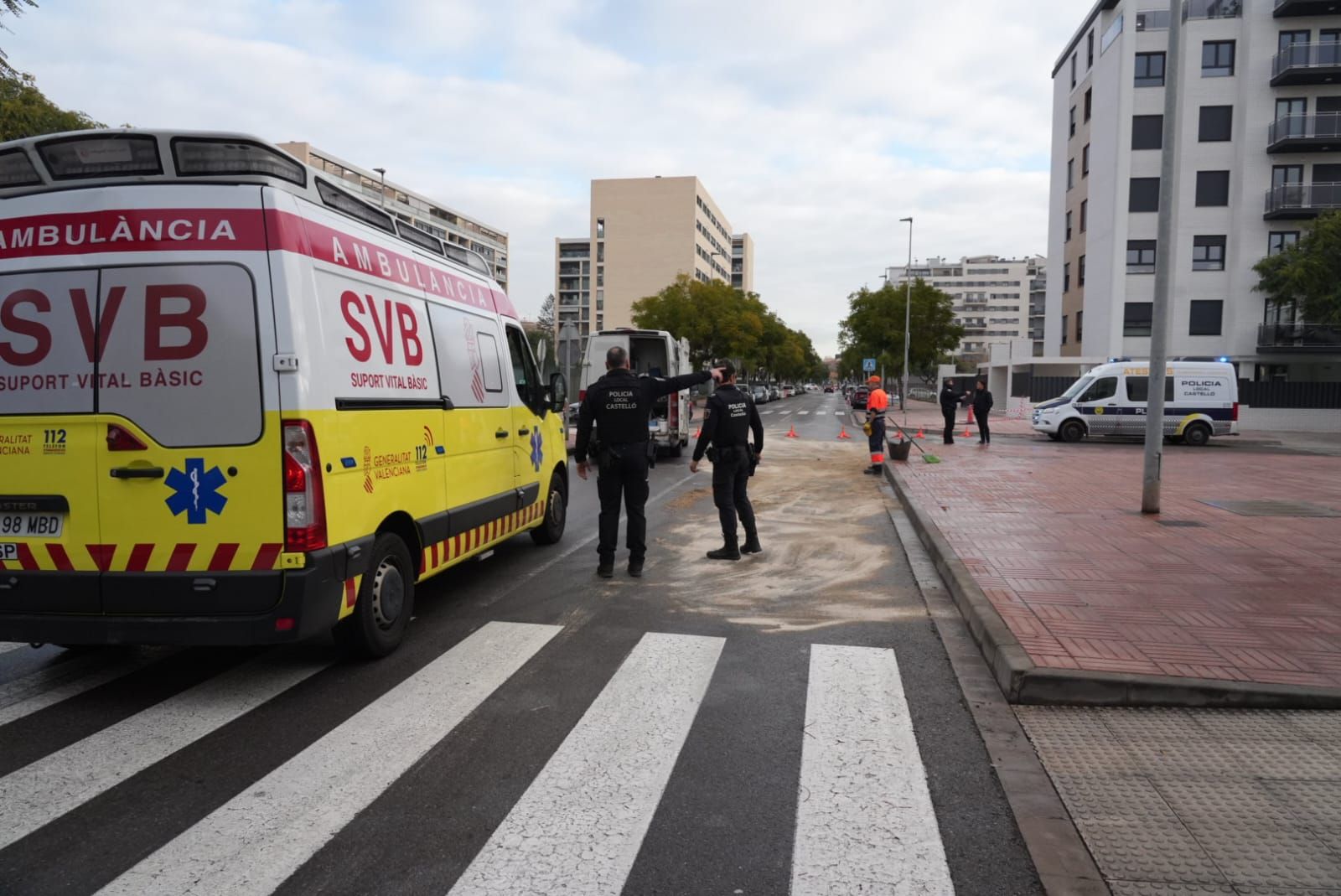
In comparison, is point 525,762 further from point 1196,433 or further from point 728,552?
point 1196,433

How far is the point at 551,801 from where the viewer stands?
11.5 feet

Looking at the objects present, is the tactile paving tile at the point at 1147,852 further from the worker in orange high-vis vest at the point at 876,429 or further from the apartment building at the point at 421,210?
the apartment building at the point at 421,210

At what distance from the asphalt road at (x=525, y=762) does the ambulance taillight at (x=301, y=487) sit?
878 millimetres

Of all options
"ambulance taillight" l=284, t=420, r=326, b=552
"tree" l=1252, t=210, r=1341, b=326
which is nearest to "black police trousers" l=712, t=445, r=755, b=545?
"ambulance taillight" l=284, t=420, r=326, b=552

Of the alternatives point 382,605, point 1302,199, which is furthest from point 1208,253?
point 382,605

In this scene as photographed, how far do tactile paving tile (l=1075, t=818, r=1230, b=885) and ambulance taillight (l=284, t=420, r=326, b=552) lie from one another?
3.66m

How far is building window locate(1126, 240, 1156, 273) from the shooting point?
40169mm

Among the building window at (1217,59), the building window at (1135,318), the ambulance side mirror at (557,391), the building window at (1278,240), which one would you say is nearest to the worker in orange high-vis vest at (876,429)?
the ambulance side mirror at (557,391)

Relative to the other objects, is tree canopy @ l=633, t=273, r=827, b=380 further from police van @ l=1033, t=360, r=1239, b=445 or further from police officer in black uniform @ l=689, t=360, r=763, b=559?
police officer in black uniform @ l=689, t=360, r=763, b=559

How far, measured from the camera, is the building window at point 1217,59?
39062 millimetres

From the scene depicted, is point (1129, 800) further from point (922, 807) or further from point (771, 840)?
point (771, 840)

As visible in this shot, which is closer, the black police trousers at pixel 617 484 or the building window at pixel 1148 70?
the black police trousers at pixel 617 484

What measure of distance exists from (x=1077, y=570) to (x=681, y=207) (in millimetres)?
101249

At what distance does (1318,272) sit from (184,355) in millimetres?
38553
